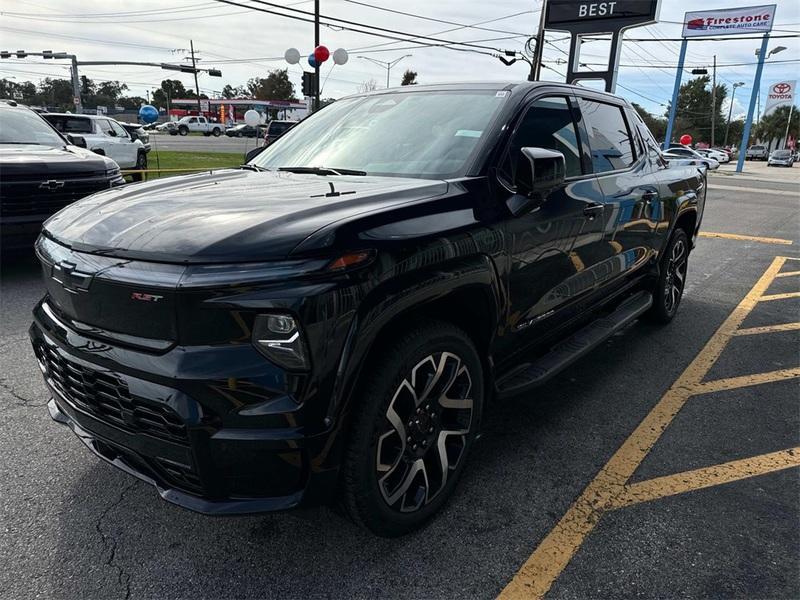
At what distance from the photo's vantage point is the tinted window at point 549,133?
2863 mm

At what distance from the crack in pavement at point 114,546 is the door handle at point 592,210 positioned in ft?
8.85

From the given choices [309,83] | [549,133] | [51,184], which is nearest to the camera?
[549,133]

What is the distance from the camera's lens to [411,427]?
7.47ft

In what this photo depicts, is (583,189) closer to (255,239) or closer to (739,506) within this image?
(739,506)

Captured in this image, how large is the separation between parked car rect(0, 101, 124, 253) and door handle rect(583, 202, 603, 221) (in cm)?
500

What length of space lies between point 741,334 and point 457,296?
386cm

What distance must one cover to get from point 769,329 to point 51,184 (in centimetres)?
694

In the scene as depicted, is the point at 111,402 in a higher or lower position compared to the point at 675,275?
higher

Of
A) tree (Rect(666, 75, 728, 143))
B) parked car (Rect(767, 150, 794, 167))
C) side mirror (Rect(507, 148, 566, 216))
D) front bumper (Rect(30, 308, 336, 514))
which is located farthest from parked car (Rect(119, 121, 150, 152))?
tree (Rect(666, 75, 728, 143))

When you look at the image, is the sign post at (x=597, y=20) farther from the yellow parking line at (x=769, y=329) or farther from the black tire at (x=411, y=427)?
the black tire at (x=411, y=427)

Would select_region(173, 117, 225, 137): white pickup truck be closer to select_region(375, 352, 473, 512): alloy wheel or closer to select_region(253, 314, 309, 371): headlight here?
select_region(375, 352, 473, 512): alloy wheel

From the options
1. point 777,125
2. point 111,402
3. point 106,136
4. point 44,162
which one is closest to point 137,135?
point 106,136

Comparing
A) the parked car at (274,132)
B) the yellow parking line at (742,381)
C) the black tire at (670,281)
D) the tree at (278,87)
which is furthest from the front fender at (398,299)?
the tree at (278,87)

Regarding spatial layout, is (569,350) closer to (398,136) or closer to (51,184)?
(398,136)
